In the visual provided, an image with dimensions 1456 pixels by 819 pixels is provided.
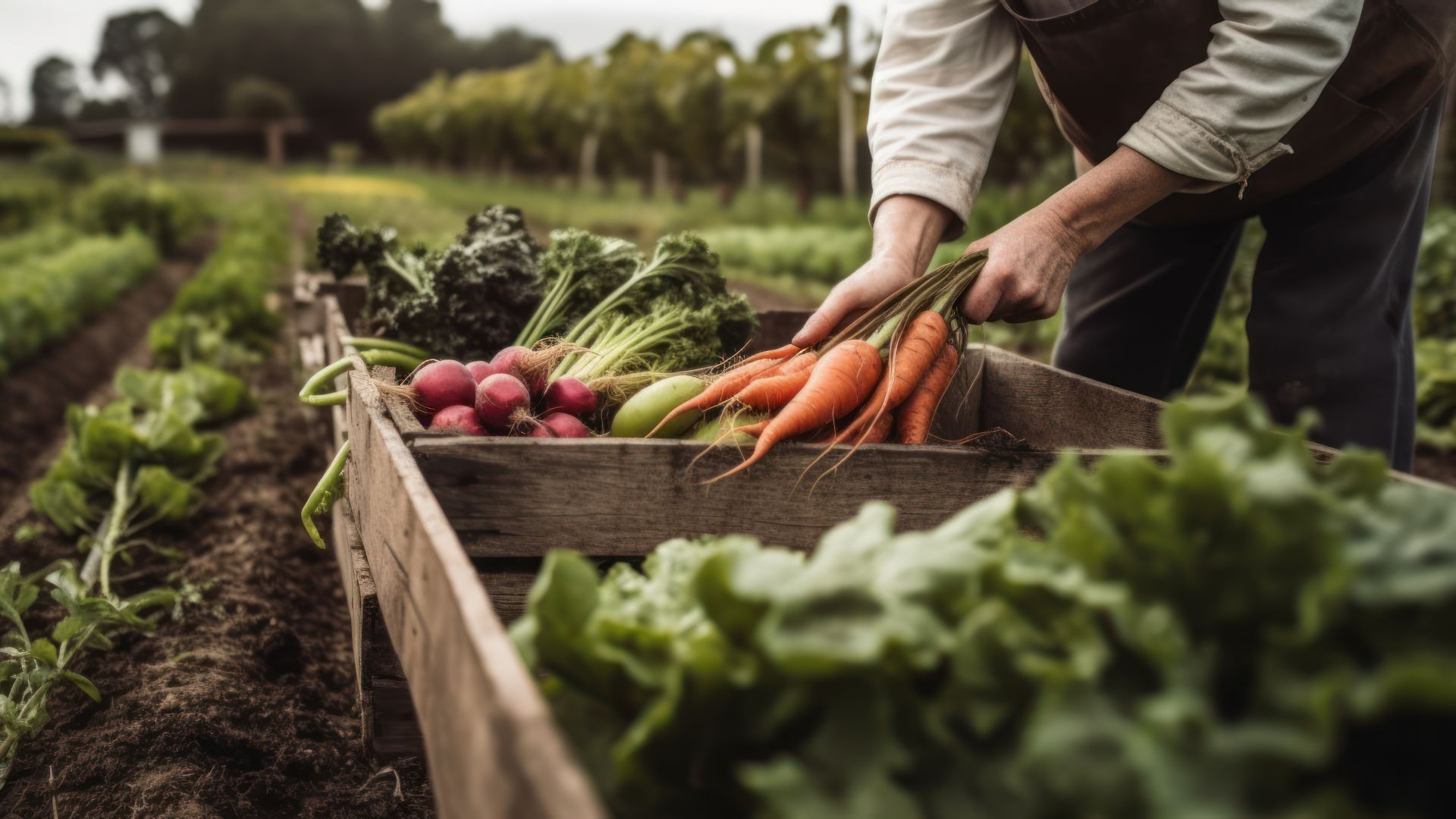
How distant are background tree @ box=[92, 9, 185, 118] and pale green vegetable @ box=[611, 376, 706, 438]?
105 metres

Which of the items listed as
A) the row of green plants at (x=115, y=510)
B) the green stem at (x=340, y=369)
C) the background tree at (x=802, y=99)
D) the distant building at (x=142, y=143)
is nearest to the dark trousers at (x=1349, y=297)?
the green stem at (x=340, y=369)

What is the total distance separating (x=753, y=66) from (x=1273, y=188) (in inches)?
731

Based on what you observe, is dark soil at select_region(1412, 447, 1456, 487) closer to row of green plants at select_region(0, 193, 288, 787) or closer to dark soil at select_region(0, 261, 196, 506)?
row of green plants at select_region(0, 193, 288, 787)

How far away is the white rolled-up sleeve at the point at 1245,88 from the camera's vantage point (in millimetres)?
1990

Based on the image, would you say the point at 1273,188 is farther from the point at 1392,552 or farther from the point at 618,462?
the point at 1392,552

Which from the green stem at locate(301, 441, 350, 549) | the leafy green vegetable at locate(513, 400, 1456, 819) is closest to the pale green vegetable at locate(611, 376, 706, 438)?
the green stem at locate(301, 441, 350, 549)

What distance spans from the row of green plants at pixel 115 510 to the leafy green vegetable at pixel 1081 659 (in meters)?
1.87

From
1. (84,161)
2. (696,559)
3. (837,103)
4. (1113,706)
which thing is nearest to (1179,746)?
(1113,706)

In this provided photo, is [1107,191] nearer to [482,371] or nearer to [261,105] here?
[482,371]

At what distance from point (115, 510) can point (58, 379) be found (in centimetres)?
423

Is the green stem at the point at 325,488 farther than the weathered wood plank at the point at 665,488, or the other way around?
the green stem at the point at 325,488

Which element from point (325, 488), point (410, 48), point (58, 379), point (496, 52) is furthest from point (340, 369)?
point (496, 52)

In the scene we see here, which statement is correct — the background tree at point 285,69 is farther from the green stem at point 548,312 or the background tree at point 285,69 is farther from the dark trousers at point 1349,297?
the dark trousers at point 1349,297

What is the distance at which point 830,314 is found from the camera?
2.25 meters
